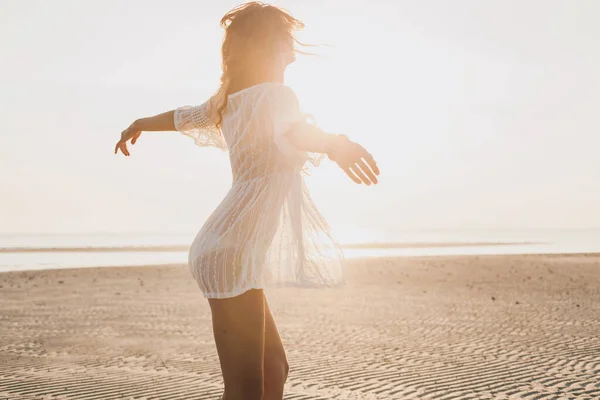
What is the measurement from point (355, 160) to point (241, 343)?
830 millimetres

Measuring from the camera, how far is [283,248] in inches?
97.7

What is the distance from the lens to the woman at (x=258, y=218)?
231cm

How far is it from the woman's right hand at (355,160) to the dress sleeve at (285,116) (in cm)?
26

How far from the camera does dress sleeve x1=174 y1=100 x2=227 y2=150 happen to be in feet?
9.11

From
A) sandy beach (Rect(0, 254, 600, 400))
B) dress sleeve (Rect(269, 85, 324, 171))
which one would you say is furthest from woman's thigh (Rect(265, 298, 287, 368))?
sandy beach (Rect(0, 254, 600, 400))

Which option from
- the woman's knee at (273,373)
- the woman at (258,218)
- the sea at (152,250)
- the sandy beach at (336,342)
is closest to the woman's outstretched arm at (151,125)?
the woman at (258,218)

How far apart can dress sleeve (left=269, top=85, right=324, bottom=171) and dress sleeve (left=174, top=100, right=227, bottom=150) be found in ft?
1.76

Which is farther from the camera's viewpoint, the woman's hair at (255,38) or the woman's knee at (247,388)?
the woman's hair at (255,38)

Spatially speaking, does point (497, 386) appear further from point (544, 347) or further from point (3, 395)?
point (3, 395)

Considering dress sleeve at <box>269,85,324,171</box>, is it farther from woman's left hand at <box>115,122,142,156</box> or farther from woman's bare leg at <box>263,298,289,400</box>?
woman's left hand at <box>115,122,142,156</box>

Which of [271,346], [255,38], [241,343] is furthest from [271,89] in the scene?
[271,346]

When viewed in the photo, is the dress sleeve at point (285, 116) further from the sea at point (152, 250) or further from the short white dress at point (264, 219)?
the sea at point (152, 250)

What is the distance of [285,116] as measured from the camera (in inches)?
88.1

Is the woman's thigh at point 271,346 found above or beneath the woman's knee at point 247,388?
above
